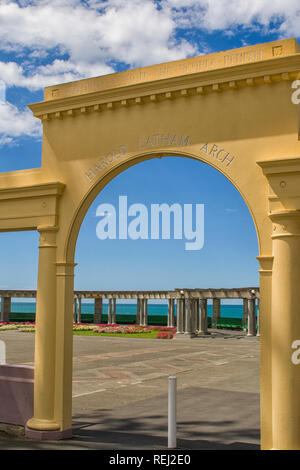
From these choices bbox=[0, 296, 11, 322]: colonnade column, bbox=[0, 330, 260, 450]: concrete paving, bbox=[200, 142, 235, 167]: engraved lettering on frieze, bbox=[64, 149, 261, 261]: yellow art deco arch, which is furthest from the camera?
bbox=[0, 296, 11, 322]: colonnade column

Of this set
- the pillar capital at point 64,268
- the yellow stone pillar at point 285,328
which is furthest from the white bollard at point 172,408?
the pillar capital at point 64,268

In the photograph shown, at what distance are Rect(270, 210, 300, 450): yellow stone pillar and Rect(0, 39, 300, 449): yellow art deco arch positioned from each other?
1 centimetres

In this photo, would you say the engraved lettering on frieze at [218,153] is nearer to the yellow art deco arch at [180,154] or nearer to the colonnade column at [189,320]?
the yellow art deco arch at [180,154]

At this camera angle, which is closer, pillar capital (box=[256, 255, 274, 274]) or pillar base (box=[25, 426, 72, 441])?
pillar capital (box=[256, 255, 274, 274])

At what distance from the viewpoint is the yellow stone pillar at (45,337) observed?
8344mm

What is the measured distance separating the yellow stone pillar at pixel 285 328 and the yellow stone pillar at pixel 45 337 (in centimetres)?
380

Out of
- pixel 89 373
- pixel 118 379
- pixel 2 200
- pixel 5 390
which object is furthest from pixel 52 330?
pixel 89 373

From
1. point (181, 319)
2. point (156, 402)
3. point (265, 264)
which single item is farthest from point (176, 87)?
point (181, 319)

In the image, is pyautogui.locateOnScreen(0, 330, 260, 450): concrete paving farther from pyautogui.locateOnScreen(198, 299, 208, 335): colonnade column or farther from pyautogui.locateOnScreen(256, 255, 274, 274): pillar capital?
pyautogui.locateOnScreen(198, 299, 208, 335): colonnade column

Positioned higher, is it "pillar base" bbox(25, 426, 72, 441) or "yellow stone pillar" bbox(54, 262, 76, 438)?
"yellow stone pillar" bbox(54, 262, 76, 438)

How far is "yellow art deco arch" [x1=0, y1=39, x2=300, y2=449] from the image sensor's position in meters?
6.54

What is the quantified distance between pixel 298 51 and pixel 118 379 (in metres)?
11.3

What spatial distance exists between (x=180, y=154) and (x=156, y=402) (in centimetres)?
671

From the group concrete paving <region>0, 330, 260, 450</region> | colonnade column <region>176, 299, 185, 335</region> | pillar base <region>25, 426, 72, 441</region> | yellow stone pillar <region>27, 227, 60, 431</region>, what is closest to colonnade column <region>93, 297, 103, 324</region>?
colonnade column <region>176, 299, 185, 335</region>
